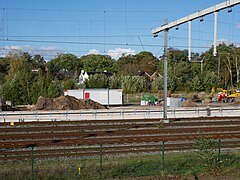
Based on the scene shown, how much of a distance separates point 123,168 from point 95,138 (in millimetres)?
7871

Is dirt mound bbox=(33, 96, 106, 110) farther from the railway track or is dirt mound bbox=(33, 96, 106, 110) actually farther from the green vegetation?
the green vegetation

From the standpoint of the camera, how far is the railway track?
18.2 meters

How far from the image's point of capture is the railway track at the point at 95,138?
18156 millimetres

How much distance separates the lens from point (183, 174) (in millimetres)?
13547

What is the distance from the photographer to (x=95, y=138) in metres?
22.5

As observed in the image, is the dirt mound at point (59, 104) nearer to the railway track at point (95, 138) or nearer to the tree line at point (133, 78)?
the tree line at point (133, 78)

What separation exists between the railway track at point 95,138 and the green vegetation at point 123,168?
46.3 inches

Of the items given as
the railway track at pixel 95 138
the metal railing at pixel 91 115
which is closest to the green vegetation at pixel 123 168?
the railway track at pixel 95 138

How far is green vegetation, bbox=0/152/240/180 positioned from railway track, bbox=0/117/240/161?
1176 mm

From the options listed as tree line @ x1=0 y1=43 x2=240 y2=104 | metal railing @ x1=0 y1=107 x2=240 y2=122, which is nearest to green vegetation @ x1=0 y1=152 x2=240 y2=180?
metal railing @ x1=0 y1=107 x2=240 y2=122

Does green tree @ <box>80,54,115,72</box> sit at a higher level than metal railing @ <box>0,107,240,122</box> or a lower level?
higher

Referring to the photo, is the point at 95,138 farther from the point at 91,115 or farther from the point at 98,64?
the point at 98,64

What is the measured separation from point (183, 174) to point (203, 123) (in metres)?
18.1

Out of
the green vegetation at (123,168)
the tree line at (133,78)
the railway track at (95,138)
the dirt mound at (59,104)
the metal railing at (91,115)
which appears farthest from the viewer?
the tree line at (133,78)
